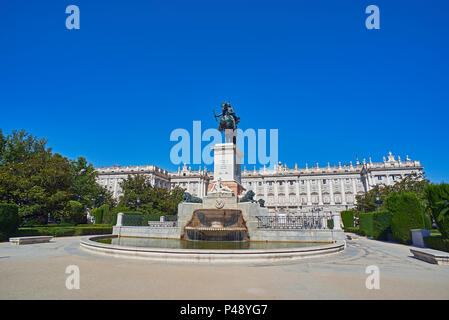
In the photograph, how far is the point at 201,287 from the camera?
575 cm

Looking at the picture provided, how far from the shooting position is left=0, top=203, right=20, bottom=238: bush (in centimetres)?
1730

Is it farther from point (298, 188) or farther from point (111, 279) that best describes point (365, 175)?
point (111, 279)

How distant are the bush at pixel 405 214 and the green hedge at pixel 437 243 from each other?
2.98 metres

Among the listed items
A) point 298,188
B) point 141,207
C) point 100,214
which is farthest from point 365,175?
Result: point 100,214

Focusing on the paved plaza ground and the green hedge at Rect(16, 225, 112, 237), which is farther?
the green hedge at Rect(16, 225, 112, 237)

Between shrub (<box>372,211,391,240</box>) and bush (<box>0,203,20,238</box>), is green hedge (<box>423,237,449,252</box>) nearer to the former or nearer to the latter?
shrub (<box>372,211,391,240</box>)

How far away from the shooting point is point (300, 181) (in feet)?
321

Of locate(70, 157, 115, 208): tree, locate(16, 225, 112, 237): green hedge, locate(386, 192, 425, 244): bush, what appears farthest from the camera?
locate(70, 157, 115, 208): tree

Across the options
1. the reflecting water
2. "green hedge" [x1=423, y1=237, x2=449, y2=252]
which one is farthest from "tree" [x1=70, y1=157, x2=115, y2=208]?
"green hedge" [x1=423, y1=237, x2=449, y2=252]

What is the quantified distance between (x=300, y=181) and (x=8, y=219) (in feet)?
302

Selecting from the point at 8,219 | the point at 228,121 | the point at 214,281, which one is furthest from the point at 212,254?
the point at 8,219

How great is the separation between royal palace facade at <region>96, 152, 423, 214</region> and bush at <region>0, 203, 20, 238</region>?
72.3 metres

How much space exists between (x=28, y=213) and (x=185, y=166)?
8705cm

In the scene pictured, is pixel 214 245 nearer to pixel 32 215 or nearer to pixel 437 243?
pixel 437 243
